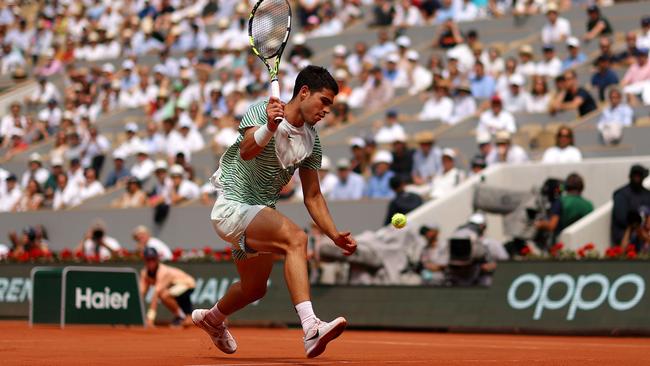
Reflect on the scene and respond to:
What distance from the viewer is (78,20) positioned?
3712cm

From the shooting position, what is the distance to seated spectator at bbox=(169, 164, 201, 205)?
967 inches

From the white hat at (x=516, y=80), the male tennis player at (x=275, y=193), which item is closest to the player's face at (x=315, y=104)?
the male tennis player at (x=275, y=193)

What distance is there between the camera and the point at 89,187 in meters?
27.1

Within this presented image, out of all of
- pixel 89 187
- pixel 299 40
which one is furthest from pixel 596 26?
pixel 89 187

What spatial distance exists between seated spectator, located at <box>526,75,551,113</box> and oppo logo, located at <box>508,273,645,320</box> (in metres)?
6.27

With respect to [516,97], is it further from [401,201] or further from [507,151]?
[401,201]

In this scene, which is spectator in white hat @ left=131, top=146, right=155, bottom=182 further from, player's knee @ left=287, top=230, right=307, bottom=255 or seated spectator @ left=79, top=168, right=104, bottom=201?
player's knee @ left=287, top=230, right=307, bottom=255

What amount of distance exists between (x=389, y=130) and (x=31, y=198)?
7900 millimetres

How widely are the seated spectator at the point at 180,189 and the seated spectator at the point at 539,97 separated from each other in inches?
240

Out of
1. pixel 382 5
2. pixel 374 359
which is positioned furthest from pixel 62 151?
pixel 374 359

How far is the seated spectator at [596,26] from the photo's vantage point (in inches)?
980

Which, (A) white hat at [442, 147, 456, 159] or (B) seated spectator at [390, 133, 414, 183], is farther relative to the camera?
(B) seated spectator at [390, 133, 414, 183]

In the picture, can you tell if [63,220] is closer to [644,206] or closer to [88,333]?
[88,333]

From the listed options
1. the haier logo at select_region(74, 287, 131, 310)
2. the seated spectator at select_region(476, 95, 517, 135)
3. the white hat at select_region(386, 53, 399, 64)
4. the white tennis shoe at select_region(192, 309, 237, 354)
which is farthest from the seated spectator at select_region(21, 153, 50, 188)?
the white tennis shoe at select_region(192, 309, 237, 354)
